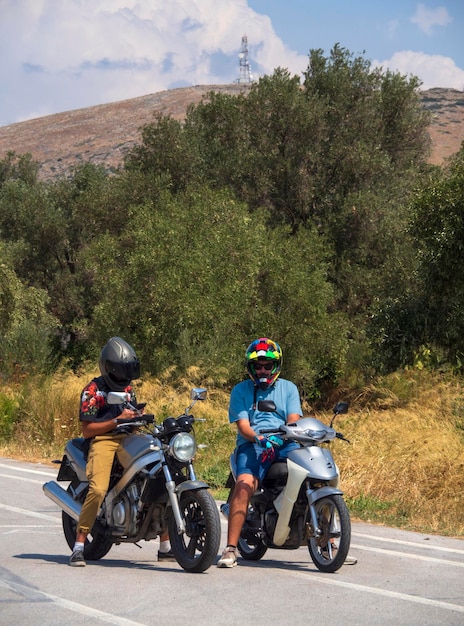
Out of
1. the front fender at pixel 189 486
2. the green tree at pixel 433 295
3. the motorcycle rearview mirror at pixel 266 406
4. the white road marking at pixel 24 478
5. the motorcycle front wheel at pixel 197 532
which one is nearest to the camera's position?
the motorcycle front wheel at pixel 197 532

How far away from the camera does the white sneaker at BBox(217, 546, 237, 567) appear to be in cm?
722

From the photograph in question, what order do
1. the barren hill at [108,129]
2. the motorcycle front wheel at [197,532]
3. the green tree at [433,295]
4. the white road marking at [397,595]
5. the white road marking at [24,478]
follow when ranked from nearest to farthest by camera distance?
1. the white road marking at [397,595]
2. the motorcycle front wheel at [197,532]
3. the white road marking at [24,478]
4. the green tree at [433,295]
5. the barren hill at [108,129]

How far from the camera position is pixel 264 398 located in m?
7.64

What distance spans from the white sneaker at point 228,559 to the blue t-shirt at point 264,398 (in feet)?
2.63

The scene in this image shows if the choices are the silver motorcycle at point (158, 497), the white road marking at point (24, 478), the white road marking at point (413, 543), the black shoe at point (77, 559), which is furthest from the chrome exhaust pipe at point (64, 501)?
the white road marking at point (24, 478)

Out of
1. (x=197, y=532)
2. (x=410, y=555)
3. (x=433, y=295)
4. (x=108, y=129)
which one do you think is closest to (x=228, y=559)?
(x=197, y=532)

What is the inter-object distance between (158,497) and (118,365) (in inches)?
41.5

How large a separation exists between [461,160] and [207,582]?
24.9 metres

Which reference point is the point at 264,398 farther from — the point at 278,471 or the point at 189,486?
the point at 189,486

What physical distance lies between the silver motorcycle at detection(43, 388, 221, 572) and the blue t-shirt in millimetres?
439

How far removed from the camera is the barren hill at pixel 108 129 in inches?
4838

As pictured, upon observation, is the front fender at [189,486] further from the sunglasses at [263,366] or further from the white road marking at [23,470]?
the white road marking at [23,470]

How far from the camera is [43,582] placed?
6.70 metres

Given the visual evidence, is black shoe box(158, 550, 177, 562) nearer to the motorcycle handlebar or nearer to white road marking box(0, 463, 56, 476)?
the motorcycle handlebar
